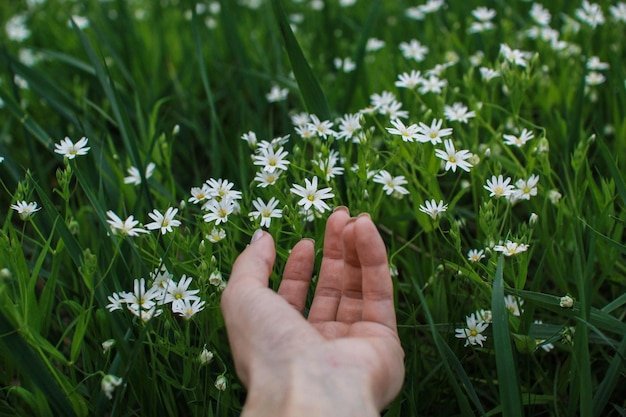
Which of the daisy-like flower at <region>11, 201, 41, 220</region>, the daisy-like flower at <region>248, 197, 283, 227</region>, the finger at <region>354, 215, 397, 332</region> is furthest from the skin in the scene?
the daisy-like flower at <region>11, 201, 41, 220</region>

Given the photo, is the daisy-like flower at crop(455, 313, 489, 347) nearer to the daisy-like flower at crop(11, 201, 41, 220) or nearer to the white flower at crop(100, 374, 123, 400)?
the white flower at crop(100, 374, 123, 400)

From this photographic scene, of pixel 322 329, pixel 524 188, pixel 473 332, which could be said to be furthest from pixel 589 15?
pixel 322 329

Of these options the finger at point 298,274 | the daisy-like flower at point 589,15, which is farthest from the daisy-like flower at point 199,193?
the daisy-like flower at point 589,15

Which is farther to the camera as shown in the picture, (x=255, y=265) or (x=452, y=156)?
(x=452, y=156)

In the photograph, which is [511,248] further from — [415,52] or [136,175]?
[415,52]

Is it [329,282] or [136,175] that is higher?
[136,175]

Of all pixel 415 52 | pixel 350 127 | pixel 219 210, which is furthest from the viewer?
pixel 415 52
